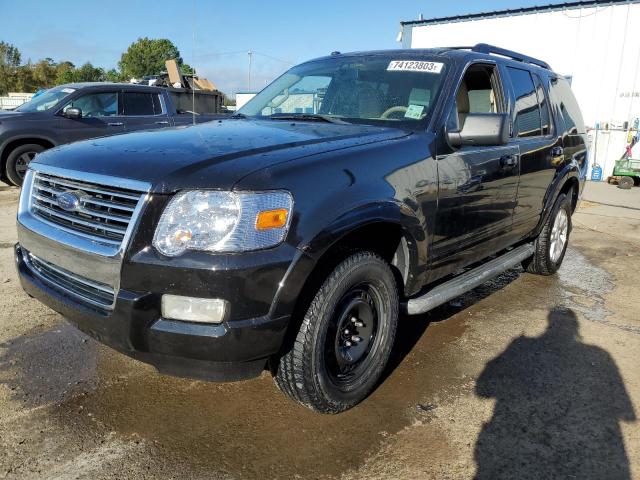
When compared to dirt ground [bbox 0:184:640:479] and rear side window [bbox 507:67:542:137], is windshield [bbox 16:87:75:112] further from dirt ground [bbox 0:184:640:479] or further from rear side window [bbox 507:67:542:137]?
rear side window [bbox 507:67:542:137]

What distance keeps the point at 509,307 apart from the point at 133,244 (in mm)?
3417

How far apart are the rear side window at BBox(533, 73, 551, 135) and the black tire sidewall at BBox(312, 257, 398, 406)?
8.67 ft

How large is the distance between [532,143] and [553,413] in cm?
229

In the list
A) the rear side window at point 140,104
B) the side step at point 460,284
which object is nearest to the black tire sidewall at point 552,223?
the side step at point 460,284

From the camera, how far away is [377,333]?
9.48ft

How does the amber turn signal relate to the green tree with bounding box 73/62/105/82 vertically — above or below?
below

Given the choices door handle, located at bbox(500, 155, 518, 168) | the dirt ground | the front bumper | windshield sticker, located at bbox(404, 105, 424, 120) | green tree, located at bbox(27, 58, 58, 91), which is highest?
green tree, located at bbox(27, 58, 58, 91)

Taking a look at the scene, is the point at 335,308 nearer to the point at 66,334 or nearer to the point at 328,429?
the point at 328,429

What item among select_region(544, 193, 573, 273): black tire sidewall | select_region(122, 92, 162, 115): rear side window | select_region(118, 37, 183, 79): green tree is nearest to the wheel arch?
select_region(544, 193, 573, 273): black tire sidewall

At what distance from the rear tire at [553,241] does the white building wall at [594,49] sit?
10.9 m

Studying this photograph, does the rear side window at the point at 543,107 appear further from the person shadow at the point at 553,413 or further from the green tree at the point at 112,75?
the green tree at the point at 112,75

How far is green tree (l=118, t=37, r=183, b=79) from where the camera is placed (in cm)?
7356

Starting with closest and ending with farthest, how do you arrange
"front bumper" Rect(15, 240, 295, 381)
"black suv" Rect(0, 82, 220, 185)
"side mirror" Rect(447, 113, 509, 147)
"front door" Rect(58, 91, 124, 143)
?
1. "front bumper" Rect(15, 240, 295, 381)
2. "side mirror" Rect(447, 113, 509, 147)
3. "black suv" Rect(0, 82, 220, 185)
4. "front door" Rect(58, 91, 124, 143)

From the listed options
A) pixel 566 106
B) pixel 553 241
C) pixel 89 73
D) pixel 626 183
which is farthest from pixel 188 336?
pixel 89 73
